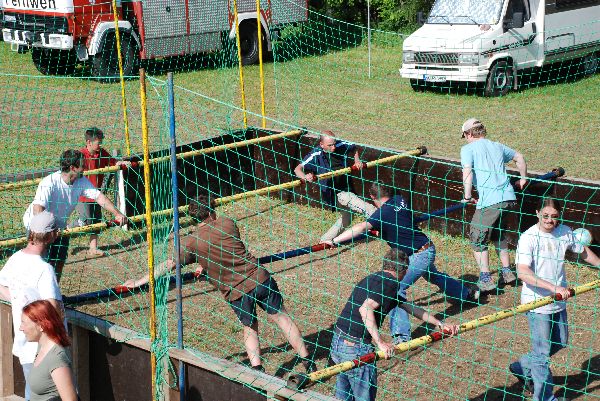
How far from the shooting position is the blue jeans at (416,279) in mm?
8352

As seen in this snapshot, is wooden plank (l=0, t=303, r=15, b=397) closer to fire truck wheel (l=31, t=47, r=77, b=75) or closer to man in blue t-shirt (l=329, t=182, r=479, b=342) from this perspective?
man in blue t-shirt (l=329, t=182, r=479, b=342)

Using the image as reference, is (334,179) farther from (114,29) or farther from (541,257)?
(114,29)

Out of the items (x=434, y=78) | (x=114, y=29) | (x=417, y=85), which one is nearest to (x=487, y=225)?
(x=434, y=78)

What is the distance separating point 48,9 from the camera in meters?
18.9

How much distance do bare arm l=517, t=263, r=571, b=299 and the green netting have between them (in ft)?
2.19

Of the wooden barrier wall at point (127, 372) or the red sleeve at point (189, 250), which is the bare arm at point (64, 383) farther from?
the red sleeve at point (189, 250)

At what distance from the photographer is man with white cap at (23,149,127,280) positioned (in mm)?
9002

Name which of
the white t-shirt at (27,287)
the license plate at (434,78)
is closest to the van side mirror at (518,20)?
the license plate at (434,78)

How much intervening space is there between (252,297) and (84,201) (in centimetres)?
373

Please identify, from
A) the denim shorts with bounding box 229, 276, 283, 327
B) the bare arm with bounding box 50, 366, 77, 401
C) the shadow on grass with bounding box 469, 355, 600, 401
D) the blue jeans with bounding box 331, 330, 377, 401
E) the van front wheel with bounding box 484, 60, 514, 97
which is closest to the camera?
the bare arm with bounding box 50, 366, 77, 401

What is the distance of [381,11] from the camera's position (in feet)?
81.1

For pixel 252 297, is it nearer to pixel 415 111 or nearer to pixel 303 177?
pixel 303 177

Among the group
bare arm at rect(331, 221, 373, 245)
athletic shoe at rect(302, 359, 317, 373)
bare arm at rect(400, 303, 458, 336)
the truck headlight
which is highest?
the truck headlight

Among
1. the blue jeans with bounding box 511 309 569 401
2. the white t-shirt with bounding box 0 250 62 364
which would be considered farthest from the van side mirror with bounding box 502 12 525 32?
the white t-shirt with bounding box 0 250 62 364
